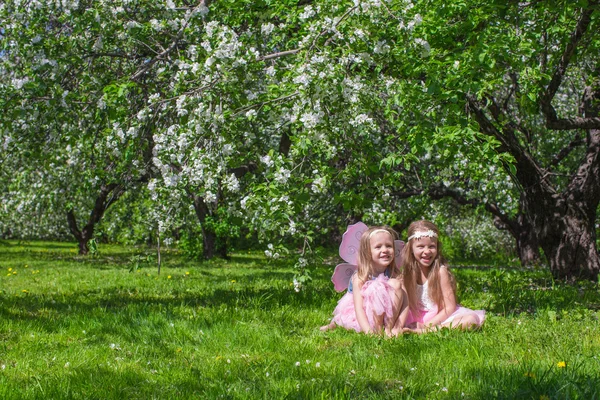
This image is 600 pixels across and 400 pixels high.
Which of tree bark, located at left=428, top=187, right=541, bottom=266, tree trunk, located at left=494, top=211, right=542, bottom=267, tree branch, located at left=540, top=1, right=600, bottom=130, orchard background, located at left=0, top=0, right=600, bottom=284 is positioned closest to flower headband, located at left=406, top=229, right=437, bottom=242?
orchard background, located at left=0, top=0, right=600, bottom=284

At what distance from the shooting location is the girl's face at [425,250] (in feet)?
18.4

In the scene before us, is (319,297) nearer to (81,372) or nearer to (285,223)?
(285,223)

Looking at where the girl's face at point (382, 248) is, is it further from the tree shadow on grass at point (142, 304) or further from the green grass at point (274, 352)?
the tree shadow on grass at point (142, 304)

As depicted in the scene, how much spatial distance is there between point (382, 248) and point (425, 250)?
1.35 ft

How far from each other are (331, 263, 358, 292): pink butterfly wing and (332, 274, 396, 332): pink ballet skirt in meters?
0.37

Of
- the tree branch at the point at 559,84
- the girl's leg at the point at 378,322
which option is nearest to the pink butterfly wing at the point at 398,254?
the girl's leg at the point at 378,322

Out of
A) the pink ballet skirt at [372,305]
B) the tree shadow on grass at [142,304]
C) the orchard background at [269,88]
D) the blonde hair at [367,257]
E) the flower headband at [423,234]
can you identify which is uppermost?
the orchard background at [269,88]

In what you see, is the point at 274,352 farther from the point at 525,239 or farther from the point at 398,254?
the point at 525,239

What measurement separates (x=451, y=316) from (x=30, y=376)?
3237mm

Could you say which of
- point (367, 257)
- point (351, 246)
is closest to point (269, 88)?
point (351, 246)

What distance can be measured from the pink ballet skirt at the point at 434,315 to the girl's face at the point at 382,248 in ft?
1.72

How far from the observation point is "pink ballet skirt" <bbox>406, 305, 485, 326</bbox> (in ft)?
17.3

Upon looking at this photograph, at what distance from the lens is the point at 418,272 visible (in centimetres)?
577

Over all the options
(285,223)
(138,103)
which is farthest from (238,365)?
(138,103)
